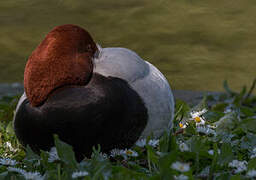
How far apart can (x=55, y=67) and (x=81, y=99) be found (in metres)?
0.25

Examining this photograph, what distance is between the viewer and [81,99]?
263 centimetres

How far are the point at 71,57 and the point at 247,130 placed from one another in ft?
5.18

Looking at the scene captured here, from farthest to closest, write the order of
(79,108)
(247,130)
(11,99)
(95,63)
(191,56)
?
(191,56) < (11,99) < (247,130) < (95,63) < (79,108)

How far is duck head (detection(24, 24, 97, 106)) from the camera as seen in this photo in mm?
2703

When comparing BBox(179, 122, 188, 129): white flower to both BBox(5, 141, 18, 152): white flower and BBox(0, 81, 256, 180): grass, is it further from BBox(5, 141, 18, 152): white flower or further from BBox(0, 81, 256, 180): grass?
BBox(5, 141, 18, 152): white flower

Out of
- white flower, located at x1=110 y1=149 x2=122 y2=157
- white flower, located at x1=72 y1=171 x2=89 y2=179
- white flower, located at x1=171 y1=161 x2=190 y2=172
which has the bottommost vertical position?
white flower, located at x1=110 y1=149 x2=122 y2=157

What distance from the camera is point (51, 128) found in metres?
2.64

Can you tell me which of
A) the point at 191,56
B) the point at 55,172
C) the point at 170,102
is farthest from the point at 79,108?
the point at 191,56

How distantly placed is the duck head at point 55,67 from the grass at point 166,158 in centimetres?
37

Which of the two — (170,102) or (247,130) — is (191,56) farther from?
(170,102)

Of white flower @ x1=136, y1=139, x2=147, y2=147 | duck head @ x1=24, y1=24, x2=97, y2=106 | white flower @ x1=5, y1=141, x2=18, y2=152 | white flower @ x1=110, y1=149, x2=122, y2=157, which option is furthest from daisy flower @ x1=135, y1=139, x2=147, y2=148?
white flower @ x1=5, y1=141, x2=18, y2=152

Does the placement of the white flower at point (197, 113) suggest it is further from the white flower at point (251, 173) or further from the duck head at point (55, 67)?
the white flower at point (251, 173)

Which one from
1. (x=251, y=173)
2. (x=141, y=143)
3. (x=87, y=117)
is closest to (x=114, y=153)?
(x=141, y=143)

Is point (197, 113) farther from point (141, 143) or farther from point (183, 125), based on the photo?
point (141, 143)
